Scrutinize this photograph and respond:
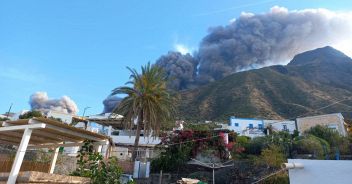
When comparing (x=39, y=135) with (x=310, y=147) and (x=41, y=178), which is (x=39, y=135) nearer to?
(x=41, y=178)

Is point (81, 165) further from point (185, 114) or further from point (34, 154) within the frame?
point (185, 114)

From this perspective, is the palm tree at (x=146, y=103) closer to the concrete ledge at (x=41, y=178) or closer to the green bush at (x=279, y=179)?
the green bush at (x=279, y=179)

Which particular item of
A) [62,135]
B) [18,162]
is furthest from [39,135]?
[18,162]

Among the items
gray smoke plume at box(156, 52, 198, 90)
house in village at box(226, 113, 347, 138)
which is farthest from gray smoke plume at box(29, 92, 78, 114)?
house in village at box(226, 113, 347, 138)

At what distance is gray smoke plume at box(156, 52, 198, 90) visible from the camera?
13050 cm

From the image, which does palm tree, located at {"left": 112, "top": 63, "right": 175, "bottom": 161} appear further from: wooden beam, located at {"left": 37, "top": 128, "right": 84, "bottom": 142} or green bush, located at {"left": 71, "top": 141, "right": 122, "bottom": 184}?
green bush, located at {"left": 71, "top": 141, "right": 122, "bottom": 184}

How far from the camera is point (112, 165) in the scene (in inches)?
350

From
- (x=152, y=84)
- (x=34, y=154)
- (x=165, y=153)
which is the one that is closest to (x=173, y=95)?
(x=152, y=84)

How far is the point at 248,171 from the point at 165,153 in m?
7.20

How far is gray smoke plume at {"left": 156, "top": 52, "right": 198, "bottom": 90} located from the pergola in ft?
381

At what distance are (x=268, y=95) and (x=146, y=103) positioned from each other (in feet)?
207

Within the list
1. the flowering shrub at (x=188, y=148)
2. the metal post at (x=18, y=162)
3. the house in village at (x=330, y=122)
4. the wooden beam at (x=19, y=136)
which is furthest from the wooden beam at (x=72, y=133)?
the house in village at (x=330, y=122)

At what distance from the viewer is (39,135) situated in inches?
398

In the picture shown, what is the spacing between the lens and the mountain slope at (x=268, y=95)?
72.2 m
